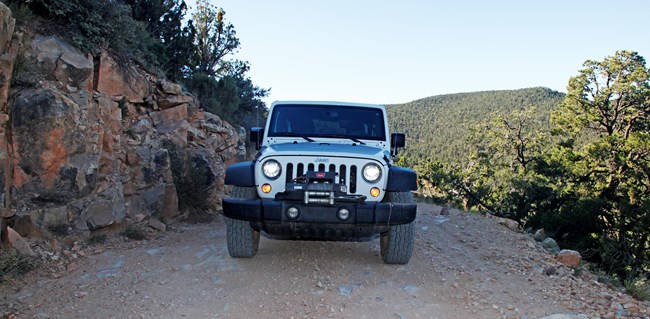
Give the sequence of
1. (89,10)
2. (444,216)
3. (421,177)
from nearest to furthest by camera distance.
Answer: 1. (89,10)
2. (444,216)
3. (421,177)

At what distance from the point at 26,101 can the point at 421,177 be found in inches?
1181

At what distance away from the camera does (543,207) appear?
2062cm

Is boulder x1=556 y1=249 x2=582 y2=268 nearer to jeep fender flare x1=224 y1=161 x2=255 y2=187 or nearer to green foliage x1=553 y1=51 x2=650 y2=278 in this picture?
jeep fender flare x1=224 y1=161 x2=255 y2=187

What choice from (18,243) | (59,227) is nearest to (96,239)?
(59,227)

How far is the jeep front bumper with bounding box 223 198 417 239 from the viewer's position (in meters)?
4.45

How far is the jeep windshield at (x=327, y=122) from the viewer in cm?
596

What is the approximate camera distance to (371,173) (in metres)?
4.83

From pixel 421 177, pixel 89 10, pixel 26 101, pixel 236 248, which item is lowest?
pixel 421 177

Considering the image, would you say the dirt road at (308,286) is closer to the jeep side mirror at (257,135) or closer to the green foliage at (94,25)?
the jeep side mirror at (257,135)

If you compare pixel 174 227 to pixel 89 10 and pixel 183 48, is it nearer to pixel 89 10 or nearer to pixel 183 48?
pixel 89 10

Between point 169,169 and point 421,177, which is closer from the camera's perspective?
A: point 169,169

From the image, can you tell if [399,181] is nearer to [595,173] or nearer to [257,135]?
[257,135]

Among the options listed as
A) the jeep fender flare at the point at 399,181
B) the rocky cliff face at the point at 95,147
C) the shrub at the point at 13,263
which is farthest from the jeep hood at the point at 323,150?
the rocky cliff face at the point at 95,147

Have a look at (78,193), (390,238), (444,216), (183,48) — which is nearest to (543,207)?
(444,216)
